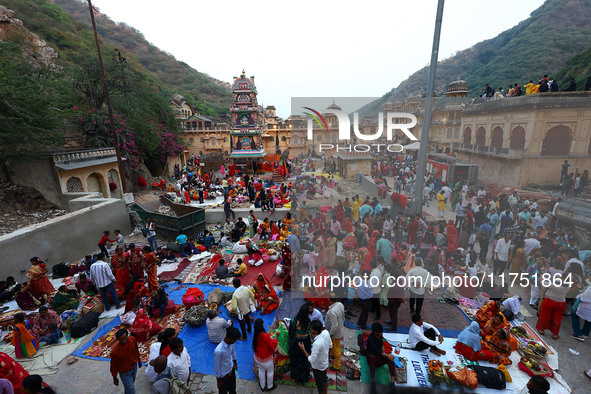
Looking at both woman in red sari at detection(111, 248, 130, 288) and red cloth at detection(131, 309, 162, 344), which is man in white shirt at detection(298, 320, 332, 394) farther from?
woman in red sari at detection(111, 248, 130, 288)

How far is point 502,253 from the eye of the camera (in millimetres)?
7074

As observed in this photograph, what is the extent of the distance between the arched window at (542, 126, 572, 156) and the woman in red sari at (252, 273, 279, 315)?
38.3 ft

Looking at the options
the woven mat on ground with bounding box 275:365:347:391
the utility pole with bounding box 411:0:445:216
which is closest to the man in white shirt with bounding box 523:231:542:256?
the utility pole with bounding box 411:0:445:216

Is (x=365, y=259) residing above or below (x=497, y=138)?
below

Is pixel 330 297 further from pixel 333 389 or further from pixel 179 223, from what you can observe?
pixel 179 223

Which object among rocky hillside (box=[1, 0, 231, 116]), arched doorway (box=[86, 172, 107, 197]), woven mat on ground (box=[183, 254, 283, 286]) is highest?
rocky hillside (box=[1, 0, 231, 116])

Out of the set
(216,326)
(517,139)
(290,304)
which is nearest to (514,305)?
(290,304)

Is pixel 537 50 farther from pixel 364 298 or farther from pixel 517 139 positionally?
pixel 364 298

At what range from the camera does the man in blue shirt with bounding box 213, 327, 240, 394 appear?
371 centimetres

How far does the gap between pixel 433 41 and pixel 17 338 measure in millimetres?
11724

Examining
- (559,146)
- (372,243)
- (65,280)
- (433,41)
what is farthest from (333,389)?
(559,146)

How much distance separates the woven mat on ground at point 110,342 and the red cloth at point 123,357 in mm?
1261

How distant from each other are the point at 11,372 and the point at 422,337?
6243 mm

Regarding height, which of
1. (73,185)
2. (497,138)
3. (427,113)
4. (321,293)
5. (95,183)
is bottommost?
(321,293)
